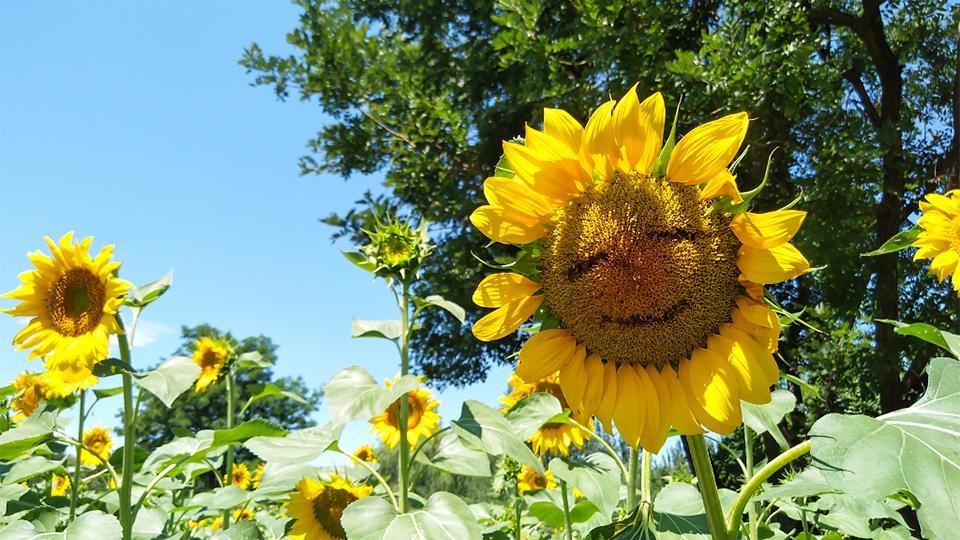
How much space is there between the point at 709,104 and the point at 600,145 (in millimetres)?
5376

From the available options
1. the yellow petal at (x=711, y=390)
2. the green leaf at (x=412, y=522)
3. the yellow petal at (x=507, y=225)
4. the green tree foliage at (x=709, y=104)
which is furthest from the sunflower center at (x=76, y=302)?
the green tree foliage at (x=709, y=104)

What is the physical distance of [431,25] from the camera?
8641 millimetres

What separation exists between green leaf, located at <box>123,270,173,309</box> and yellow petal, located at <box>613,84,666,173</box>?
130cm

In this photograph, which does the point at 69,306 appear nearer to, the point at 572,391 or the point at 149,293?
Result: the point at 149,293

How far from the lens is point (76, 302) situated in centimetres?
195

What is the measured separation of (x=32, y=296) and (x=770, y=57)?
5.37 metres

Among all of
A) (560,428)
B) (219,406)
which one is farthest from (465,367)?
(219,406)

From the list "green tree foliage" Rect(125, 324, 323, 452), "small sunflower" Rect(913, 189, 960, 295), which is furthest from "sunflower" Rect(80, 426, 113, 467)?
"green tree foliage" Rect(125, 324, 323, 452)

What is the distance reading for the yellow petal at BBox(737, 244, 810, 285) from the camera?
0.81 m

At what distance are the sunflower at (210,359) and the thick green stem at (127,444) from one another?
4.96 feet

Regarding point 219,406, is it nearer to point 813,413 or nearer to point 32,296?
point 813,413

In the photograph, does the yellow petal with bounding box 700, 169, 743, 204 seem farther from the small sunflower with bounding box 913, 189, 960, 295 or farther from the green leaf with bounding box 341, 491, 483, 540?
the small sunflower with bounding box 913, 189, 960, 295

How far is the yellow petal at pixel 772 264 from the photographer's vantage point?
81 cm

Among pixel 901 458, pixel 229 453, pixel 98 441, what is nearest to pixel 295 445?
pixel 901 458
